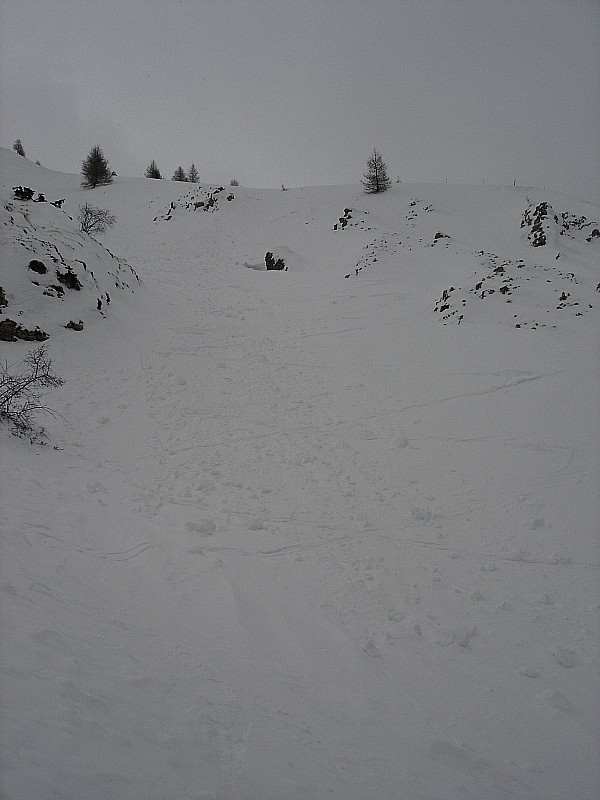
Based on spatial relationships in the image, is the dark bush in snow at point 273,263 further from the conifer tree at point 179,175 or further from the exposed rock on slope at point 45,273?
the conifer tree at point 179,175

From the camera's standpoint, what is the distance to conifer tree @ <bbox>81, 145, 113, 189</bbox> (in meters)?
36.4

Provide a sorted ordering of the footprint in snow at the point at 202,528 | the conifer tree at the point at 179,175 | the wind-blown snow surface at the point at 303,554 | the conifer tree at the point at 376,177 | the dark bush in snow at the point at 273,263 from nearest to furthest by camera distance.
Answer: the wind-blown snow surface at the point at 303,554 → the footprint in snow at the point at 202,528 → the dark bush in snow at the point at 273,263 → the conifer tree at the point at 376,177 → the conifer tree at the point at 179,175

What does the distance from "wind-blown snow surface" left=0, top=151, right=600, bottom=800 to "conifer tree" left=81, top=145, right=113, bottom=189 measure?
30519mm

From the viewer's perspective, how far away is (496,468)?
6.42m

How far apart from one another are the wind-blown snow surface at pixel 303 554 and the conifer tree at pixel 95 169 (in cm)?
3052

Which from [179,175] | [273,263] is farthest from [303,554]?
[179,175]

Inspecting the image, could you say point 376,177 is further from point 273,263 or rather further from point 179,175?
point 179,175

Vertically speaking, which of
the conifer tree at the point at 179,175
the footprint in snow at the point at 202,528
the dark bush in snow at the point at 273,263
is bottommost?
the footprint in snow at the point at 202,528

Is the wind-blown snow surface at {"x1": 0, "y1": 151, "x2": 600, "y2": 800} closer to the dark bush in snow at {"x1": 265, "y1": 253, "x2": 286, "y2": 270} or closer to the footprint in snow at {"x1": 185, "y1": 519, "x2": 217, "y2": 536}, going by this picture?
the footprint in snow at {"x1": 185, "y1": 519, "x2": 217, "y2": 536}

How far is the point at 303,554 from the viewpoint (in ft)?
15.6

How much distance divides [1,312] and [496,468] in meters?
10.5

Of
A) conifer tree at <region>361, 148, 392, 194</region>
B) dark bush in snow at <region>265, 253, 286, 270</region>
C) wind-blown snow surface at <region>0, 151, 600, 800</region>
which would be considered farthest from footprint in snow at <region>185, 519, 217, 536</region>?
conifer tree at <region>361, 148, 392, 194</region>

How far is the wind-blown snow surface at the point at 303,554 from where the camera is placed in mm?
2416

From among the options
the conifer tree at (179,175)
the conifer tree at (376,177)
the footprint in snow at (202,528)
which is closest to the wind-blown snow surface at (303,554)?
the footprint in snow at (202,528)
